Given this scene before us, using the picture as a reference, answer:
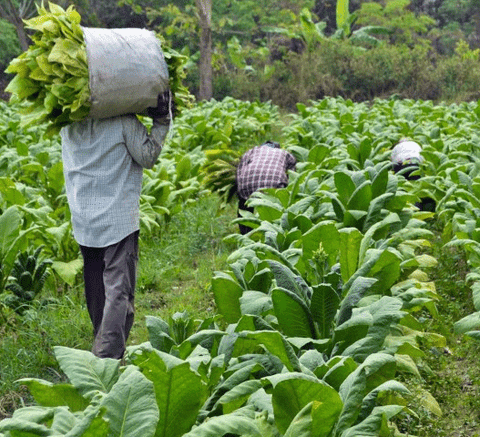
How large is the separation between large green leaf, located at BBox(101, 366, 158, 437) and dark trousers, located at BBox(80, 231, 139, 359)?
2407mm

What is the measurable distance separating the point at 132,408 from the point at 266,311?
5.81 ft

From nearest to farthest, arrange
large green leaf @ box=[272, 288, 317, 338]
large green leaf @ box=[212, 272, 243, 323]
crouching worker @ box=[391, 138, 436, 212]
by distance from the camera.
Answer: large green leaf @ box=[272, 288, 317, 338] → large green leaf @ box=[212, 272, 243, 323] → crouching worker @ box=[391, 138, 436, 212]

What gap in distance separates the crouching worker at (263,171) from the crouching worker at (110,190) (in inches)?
96.2

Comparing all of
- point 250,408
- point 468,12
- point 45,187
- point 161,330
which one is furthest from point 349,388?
point 468,12

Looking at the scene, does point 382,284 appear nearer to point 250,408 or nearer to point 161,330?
point 161,330

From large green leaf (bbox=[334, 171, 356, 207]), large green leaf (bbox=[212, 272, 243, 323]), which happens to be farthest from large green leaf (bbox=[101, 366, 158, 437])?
large green leaf (bbox=[334, 171, 356, 207])

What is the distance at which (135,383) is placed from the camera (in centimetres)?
236

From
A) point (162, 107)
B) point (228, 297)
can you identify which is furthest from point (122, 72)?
Answer: point (228, 297)

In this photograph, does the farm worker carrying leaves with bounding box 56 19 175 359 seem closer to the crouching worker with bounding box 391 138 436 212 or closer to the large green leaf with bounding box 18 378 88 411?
the large green leaf with bounding box 18 378 88 411

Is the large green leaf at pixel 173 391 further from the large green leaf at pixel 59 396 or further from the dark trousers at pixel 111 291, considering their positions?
the dark trousers at pixel 111 291

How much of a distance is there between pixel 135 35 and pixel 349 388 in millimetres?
2965

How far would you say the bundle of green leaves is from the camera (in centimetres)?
486

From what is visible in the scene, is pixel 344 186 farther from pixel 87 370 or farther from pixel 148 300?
pixel 87 370

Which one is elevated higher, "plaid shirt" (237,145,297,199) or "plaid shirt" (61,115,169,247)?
"plaid shirt" (61,115,169,247)
